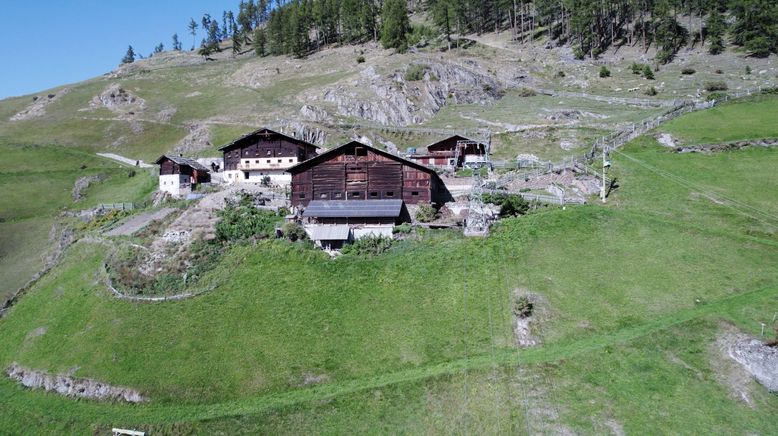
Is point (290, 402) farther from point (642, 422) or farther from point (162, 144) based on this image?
point (162, 144)

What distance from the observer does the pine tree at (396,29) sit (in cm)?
13238

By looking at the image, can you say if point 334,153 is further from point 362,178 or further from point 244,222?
point 244,222

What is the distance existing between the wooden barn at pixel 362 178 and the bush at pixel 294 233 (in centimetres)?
623

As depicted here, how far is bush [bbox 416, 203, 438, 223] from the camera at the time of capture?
5122cm

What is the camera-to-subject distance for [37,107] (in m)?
138

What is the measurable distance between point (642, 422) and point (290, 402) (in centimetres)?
1907

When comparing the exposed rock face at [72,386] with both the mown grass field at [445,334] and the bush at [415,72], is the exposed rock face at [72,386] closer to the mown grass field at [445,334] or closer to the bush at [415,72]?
the mown grass field at [445,334]

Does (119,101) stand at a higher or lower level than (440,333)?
higher

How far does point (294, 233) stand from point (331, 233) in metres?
3.44

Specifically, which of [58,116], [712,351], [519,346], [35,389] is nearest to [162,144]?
[58,116]

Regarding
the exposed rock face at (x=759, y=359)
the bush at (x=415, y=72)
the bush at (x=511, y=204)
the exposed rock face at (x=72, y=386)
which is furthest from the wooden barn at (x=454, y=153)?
the exposed rock face at (x=72, y=386)

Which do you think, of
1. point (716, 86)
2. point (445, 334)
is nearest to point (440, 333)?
point (445, 334)

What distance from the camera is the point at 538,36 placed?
144m

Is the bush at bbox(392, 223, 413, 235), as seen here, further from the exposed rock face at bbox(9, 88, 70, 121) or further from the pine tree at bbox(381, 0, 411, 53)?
the exposed rock face at bbox(9, 88, 70, 121)
